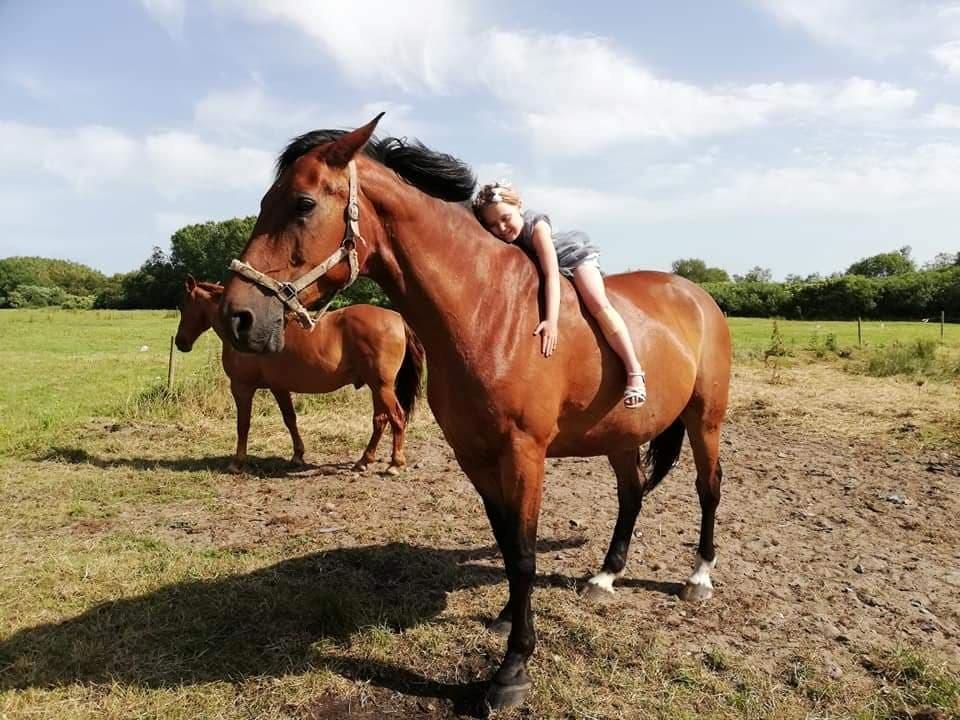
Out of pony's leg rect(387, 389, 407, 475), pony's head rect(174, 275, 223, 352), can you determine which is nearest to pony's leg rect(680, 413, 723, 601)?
pony's leg rect(387, 389, 407, 475)

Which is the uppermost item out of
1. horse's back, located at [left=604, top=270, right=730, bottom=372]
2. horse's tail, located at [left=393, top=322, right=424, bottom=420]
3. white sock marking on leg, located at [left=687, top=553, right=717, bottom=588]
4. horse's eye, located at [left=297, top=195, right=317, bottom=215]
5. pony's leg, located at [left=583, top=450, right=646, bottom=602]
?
horse's eye, located at [left=297, top=195, right=317, bottom=215]

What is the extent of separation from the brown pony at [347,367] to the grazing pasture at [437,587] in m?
0.54

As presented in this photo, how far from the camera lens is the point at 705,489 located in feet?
14.2

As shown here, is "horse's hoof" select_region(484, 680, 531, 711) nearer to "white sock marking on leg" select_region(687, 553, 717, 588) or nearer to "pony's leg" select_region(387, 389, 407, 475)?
"white sock marking on leg" select_region(687, 553, 717, 588)

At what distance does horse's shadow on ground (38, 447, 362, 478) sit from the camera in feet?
24.2

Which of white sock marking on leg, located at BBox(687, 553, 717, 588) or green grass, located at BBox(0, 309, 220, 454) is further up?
green grass, located at BBox(0, 309, 220, 454)

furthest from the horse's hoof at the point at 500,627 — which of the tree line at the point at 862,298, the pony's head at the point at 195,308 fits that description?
the tree line at the point at 862,298

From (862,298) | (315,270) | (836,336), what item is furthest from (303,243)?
(862,298)

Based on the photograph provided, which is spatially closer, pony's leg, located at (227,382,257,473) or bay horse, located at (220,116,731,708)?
bay horse, located at (220,116,731,708)

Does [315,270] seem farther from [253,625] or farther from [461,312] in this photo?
[253,625]

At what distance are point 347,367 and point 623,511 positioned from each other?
4262 millimetres

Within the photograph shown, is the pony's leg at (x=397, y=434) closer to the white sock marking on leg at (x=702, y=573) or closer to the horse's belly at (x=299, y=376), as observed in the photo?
the horse's belly at (x=299, y=376)

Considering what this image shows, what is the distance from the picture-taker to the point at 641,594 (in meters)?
4.13

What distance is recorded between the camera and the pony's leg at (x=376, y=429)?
7.44 meters
